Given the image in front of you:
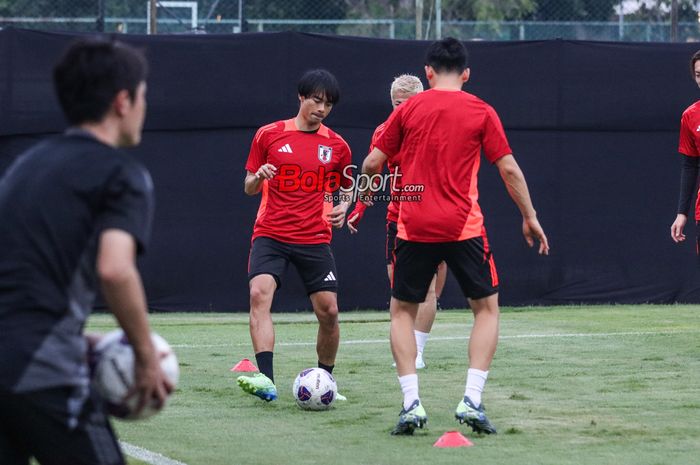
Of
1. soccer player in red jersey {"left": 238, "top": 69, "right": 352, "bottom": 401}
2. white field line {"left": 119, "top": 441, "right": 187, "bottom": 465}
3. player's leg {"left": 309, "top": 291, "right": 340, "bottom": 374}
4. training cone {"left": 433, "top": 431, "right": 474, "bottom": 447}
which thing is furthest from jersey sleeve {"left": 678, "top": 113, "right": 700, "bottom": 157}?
white field line {"left": 119, "top": 441, "right": 187, "bottom": 465}

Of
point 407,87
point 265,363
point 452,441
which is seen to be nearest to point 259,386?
point 265,363

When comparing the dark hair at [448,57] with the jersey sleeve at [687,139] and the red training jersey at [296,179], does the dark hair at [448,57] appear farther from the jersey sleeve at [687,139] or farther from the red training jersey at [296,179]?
the jersey sleeve at [687,139]

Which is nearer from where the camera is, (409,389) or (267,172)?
(409,389)

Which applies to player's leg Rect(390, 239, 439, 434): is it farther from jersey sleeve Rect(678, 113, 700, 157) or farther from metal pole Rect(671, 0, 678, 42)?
metal pole Rect(671, 0, 678, 42)

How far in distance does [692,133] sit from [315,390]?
3.88 m

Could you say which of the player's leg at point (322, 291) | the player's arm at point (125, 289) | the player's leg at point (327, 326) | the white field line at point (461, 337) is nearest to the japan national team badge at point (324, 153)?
the player's leg at point (322, 291)

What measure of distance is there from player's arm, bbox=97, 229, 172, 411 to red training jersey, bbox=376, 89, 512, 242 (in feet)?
11.0

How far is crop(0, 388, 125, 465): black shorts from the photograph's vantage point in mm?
3184

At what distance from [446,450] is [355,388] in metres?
2.32

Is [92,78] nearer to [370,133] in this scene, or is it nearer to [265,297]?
[265,297]

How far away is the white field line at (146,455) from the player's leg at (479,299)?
151 centimetres

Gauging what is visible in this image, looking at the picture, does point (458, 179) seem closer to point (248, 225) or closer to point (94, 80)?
point (94, 80)

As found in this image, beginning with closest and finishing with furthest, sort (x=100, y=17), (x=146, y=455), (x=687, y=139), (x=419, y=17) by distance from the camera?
1. (x=146, y=455)
2. (x=687, y=139)
3. (x=100, y=17)
4. (x=419, y=17)

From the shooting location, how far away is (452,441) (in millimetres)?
6094
